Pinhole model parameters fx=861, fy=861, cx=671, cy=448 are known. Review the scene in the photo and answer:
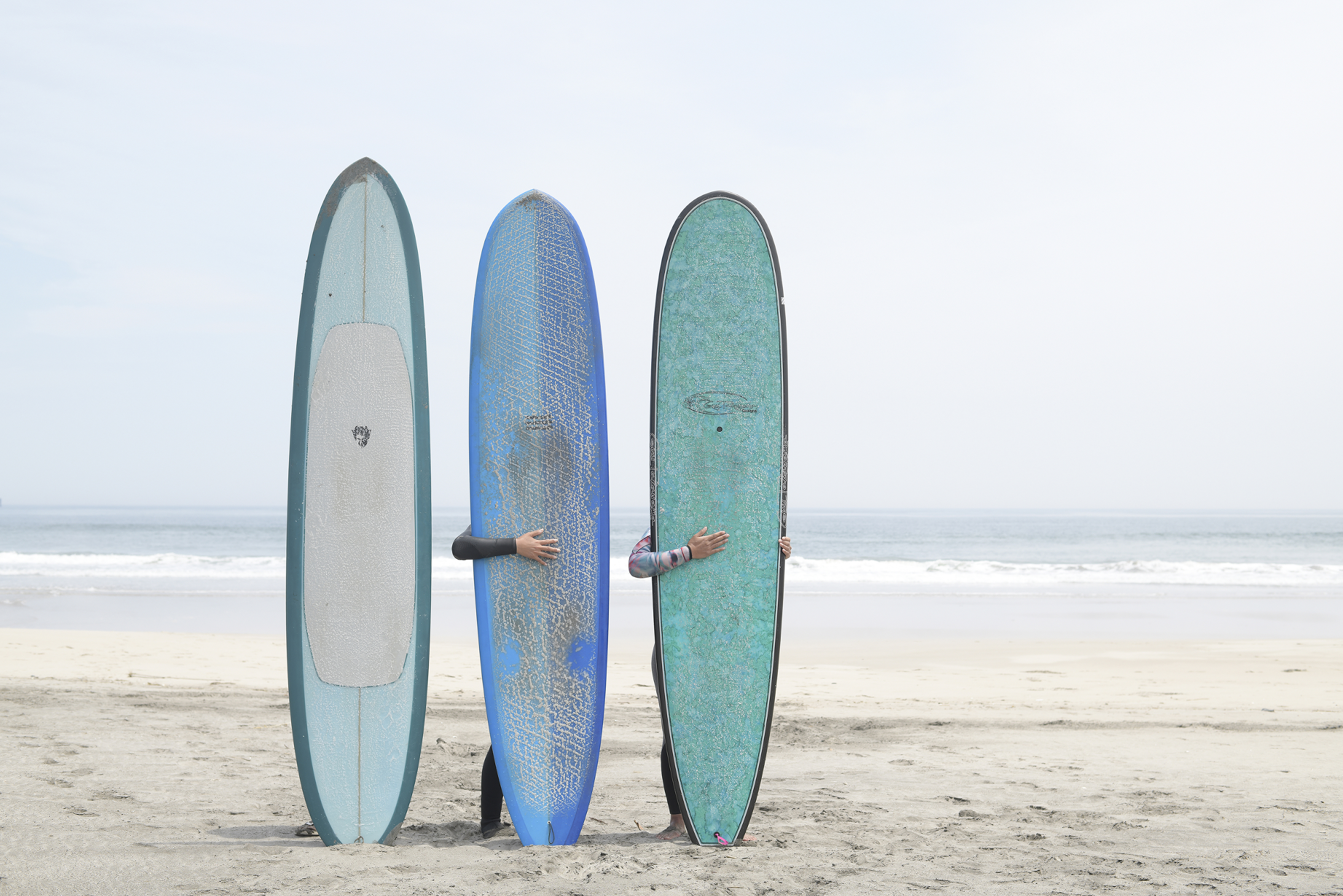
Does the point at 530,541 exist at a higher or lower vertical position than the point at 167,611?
higher

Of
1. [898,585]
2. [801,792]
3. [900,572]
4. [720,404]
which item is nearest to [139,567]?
[898,585]

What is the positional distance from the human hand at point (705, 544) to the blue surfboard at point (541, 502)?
1.08 feet

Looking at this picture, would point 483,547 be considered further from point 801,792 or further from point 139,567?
point 139,567

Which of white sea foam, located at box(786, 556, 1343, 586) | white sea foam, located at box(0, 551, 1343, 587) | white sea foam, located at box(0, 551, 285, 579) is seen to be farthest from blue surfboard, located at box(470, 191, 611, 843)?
white sea foam, located at box(0, 551, 285, 579)

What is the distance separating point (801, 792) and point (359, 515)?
2236mm

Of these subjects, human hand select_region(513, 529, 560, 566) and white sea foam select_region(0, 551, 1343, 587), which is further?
white sea foam select_region(0, 551, 1343, 587)

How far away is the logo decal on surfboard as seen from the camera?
11.1 ft

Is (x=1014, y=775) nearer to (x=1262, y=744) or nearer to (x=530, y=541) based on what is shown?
(x=1262, y=744)

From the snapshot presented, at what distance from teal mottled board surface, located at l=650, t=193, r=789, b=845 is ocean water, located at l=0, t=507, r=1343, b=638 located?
6.37 m

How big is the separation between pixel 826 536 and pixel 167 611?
27.0m

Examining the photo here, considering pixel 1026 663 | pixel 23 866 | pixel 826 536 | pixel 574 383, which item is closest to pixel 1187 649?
pixel 1026 663

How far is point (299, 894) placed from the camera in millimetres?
2492

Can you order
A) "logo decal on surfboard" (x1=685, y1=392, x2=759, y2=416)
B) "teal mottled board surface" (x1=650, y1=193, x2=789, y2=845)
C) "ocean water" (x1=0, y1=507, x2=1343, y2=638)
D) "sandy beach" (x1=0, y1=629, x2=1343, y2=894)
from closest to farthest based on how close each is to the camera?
"sandy beach" (x1=0, y1=629, x2=1343, y2=894) → "teal mottled board surface" (x1=650, y1=193, x2=789, y2=845) → "logo decal on surfboard" (x1=685, y1=392, x2=759, y2=416) → "ocean water" (x1=0, y1=507, x2=1343, y2=638)

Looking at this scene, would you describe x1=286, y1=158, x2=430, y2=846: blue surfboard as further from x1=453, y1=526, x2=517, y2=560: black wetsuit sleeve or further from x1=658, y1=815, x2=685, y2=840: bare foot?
x1=658, y1=815, x2=685, y2=840: bare foot
